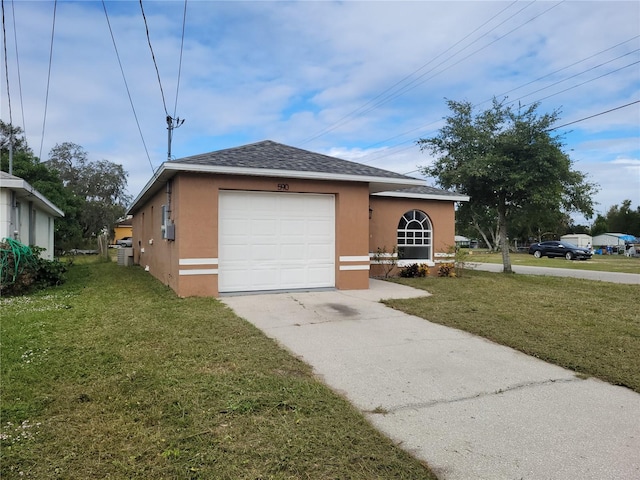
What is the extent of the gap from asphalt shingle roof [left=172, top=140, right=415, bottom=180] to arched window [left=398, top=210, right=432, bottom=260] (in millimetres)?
3969

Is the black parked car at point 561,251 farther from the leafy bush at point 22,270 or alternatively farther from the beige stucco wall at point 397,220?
the leafy bush at point 22,270

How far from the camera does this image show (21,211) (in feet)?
40.5

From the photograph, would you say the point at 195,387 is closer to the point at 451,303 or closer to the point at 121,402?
the point at 121,402

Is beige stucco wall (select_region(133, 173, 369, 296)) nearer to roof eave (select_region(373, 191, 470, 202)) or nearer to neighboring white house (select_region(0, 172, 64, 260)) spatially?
roof eave (select_region(373, 191, 470, 202))

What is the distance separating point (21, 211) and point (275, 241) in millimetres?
8274

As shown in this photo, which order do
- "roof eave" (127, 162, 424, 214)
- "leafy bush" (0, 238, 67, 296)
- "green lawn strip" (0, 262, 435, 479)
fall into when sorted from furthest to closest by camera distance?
"leafy bush" (0, 238, 67, 296) → "roof eave" (127, 162, 424, 214) → "green lawn strip" (0, 262, 435, 479)

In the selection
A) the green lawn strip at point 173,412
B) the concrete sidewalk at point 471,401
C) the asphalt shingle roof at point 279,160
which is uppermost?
Answer: the asphalt shingle roof at point 279,160

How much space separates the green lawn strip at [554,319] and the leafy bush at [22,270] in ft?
26.6

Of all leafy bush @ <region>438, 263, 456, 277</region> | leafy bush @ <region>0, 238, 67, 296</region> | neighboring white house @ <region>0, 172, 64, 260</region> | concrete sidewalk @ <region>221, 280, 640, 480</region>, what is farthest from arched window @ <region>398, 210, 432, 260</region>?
neighboring white house @ <region>0, 172, 64, 260</region>

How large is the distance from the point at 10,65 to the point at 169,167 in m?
4.66

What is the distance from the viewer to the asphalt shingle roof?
9055 millimetres

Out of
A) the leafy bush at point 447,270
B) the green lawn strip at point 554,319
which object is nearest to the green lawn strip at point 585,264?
the leafy bush at point 447,270

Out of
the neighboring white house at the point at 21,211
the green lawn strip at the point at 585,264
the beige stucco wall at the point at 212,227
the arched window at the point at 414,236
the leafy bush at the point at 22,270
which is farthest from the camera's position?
the green lawn strip at the point at 585,264

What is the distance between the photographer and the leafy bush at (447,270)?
1446 centimetres
